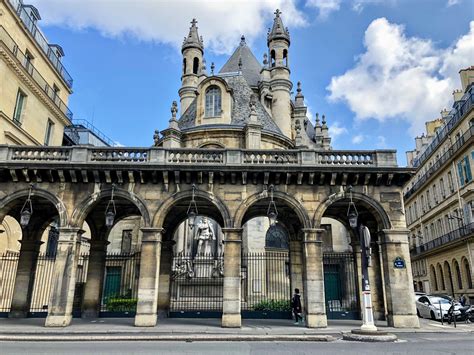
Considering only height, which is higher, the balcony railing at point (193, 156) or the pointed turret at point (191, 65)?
the pointed turret at point (191, 65)

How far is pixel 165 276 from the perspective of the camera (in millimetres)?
15977

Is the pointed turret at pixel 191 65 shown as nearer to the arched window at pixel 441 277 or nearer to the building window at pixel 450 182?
the building window at pixel 450 182

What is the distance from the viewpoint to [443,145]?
29.2m

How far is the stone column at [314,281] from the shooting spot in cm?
1260

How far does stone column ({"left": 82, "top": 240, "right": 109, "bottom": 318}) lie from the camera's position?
615 inches

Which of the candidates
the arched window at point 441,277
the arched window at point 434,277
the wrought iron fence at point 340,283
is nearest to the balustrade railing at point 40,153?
the wrought iron fence at point 340,283

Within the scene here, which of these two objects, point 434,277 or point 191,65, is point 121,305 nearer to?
point 191,65

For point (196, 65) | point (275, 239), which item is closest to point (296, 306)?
point (275, 239)

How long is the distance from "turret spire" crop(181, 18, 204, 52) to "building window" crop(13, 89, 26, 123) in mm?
14749

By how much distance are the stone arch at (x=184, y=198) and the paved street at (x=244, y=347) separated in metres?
4.71

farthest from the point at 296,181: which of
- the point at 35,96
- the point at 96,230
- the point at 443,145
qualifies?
the point at 443,145

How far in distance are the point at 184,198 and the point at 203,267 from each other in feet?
24.8

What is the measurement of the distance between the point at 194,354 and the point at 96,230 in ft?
33.4

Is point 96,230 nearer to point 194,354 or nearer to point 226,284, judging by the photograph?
point 226,284
